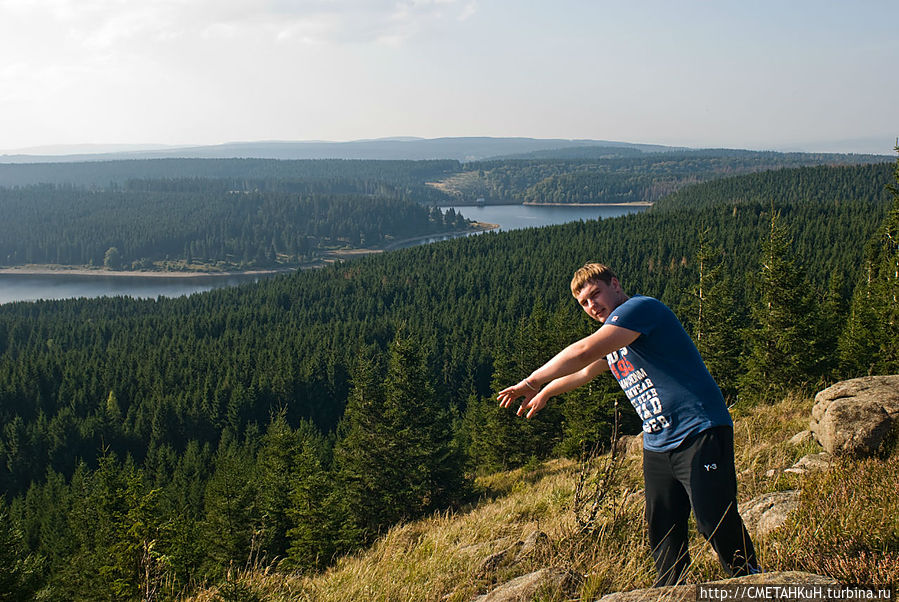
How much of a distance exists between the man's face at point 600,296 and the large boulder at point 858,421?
4866 millimetres

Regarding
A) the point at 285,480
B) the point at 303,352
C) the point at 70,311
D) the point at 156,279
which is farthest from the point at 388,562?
the point at 156,279

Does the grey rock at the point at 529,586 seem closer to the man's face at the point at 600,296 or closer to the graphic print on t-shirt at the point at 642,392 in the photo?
the graphic print on t-shirt at the point at 642,392

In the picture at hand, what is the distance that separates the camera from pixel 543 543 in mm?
6258

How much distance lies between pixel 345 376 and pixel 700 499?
67785 mm

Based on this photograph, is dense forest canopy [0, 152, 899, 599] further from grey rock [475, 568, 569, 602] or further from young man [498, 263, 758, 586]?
young man [498, 263, 758, 586]

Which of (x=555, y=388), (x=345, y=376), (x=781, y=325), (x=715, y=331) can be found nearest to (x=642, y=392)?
(x=555, y=388)

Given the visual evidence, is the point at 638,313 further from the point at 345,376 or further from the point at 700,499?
the point at 345,376

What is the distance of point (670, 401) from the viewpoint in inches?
176

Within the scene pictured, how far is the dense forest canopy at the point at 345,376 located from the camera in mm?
21766

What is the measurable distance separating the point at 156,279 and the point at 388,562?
206 meters

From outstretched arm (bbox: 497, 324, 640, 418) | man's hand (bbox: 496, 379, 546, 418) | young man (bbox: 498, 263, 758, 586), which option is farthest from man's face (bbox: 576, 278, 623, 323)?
man's hand (bbox: 496, 379, 546, 418)

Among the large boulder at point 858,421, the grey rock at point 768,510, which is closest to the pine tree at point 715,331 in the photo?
the large boulder at point 858,421

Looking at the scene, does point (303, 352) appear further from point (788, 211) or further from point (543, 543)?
point (788, 211)

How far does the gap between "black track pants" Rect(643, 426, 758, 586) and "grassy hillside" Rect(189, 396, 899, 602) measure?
1.01 feet
